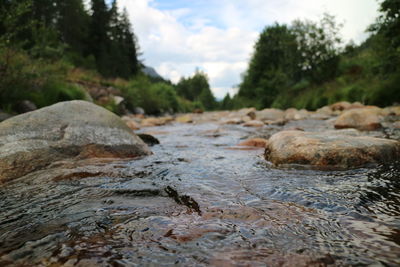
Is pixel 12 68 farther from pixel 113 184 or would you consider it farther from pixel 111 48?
pixel 111 48

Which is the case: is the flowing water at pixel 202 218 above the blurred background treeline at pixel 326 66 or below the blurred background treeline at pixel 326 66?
below

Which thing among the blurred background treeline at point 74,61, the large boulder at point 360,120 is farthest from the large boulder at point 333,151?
the blurred background treeline at point 74,61

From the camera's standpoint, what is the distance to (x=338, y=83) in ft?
66.5

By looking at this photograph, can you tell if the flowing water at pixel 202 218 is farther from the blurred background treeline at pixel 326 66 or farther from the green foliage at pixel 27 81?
the blurred background treeline at pixel 326 66

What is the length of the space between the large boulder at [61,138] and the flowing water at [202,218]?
0.29 meters

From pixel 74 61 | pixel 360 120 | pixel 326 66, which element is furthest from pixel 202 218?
pixel 74 61

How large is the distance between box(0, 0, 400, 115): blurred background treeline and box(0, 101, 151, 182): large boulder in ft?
13.1

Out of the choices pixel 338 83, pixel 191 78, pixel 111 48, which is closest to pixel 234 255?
pixel 338 83

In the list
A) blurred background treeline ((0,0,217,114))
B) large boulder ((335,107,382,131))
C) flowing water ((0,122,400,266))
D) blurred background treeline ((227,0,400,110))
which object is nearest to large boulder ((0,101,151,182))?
flowing water ((0,122,400,266))

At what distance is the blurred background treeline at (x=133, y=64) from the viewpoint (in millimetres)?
7668

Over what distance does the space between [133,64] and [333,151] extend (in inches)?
1725

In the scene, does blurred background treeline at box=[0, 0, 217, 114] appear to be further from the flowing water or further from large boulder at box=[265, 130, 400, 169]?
large boulder at box=[265, 130, 400, 169]

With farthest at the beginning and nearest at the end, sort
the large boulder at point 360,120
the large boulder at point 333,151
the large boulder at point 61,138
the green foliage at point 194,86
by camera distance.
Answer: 1. the green foliage at point 194,86
2. the large boulder at point 360,120
3. the large boulder at point 333,151
4. the large boulder at point 61,138

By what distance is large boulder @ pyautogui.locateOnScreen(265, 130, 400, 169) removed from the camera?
117 inches
